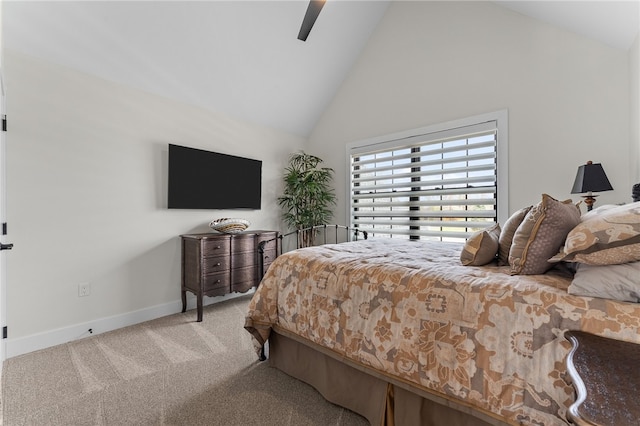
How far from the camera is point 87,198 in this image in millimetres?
2691

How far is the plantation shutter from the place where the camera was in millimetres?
3246

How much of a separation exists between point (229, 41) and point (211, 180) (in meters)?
1.53

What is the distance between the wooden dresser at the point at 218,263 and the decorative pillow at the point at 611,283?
274 cm

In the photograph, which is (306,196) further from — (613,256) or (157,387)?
(613,256)

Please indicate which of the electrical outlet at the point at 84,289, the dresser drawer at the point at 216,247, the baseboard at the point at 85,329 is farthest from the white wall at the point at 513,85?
the electrical outlet at the point at 84,289

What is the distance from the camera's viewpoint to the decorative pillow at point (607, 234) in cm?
102

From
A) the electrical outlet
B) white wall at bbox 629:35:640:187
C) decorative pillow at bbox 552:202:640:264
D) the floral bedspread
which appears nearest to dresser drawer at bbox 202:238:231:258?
the electrical outlet

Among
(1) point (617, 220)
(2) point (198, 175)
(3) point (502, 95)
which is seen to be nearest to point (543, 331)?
(1) point (617, 220)

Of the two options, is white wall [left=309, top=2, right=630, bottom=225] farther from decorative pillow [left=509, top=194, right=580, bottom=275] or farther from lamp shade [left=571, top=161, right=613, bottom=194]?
decorative pillow [left=509, top=194, right=580, bottom=275]

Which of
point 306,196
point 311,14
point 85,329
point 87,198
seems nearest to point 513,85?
point 311,14

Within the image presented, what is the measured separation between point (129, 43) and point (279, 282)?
259cm

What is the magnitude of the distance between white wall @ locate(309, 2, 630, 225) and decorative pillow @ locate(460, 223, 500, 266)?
1.71 meters

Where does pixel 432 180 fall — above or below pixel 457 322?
above

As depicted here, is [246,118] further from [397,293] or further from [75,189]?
[397,293]
